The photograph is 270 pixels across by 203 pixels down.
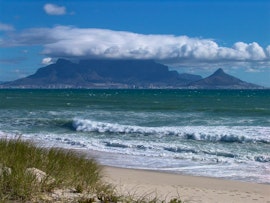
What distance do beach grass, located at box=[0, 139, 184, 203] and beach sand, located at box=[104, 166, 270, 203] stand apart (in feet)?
4.55

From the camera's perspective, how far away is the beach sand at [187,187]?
31.9 feet

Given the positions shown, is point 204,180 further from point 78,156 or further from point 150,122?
point 150,122

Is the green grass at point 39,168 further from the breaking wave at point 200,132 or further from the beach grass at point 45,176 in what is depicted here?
the breaking wave at point 200,132

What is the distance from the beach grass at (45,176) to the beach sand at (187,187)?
1388mm

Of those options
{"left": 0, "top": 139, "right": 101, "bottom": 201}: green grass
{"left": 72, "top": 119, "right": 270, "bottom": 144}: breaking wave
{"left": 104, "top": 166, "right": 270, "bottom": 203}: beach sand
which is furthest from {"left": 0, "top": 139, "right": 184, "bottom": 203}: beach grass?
{"left": 72, "top": 119, "right": 270, "bottom": 144}: breaking wave

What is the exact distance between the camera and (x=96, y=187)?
7.15 m

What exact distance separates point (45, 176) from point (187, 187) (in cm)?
495

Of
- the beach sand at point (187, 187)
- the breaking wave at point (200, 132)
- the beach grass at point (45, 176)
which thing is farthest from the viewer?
the breaking wave at point (200, 132)

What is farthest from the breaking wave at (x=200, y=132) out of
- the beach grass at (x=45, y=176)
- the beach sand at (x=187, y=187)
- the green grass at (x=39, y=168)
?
the beach grass at (x=45, y=176)

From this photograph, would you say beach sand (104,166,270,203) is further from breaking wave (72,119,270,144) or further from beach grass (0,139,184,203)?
breaking wave (72,119,270,144)

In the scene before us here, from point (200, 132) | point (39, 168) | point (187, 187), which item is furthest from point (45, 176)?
point (200, 132)

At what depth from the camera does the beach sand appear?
974 cm

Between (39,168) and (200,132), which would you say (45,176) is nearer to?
(39,168)

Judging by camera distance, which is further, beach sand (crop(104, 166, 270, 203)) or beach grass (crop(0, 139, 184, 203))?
beach sand (crop(104, 166, 270, 203))
